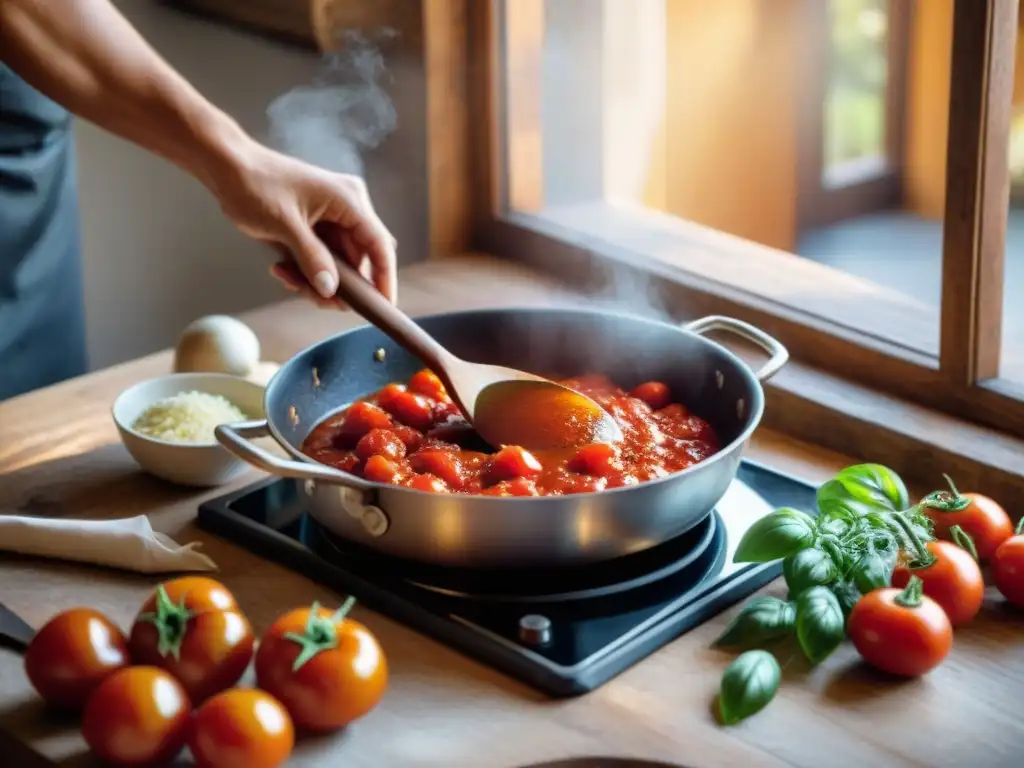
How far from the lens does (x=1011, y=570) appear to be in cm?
123

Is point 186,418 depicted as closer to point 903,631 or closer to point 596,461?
point 596,461

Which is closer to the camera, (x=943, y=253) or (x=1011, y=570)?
(x=1011, y=570)

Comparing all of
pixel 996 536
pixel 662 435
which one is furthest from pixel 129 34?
pixel 996 536

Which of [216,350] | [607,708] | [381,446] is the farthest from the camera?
[216,350]

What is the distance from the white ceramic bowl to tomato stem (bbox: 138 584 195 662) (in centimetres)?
37

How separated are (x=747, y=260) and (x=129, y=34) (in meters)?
0.89

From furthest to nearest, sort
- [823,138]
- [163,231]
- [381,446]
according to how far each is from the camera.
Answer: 1. [823,138]
2. [163,231]
3. [381,446]

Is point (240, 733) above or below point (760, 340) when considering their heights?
below

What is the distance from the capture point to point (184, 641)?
1090mm

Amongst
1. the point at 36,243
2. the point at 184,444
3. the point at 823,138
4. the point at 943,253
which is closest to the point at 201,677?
the point at 184,444

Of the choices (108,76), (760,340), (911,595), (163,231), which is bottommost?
(163,231)

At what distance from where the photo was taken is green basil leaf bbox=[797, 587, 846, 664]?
114 cm

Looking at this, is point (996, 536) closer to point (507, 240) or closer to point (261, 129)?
point (507, 240)

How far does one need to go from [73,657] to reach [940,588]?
722mm
